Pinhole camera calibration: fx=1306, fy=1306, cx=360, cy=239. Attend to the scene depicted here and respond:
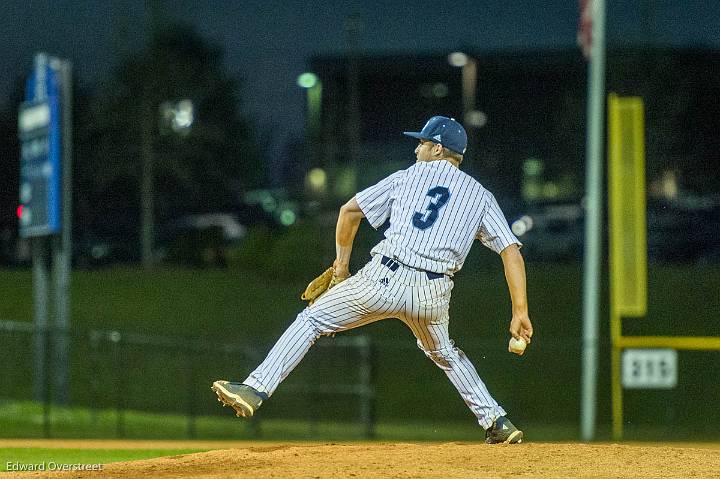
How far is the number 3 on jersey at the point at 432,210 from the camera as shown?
629cm

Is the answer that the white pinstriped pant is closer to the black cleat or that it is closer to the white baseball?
the white baseball

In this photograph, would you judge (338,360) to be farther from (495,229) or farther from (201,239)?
(201,239)

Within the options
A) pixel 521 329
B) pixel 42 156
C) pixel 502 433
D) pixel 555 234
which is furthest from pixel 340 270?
pixel 555 234

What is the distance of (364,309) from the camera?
6.34m

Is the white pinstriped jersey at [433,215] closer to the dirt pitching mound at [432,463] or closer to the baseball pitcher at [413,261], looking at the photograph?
the baseball pitcher at [413,261]

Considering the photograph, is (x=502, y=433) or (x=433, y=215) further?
(x=502, y=433)

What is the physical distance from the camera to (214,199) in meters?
28.2

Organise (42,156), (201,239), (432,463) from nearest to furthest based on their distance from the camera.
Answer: (432,463)
(42,156)
(201,239)

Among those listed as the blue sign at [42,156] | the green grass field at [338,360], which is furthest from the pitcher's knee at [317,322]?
the blue sign at [42,156]

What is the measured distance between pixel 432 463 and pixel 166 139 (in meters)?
21.3

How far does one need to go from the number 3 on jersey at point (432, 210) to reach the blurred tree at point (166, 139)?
20.4 metres

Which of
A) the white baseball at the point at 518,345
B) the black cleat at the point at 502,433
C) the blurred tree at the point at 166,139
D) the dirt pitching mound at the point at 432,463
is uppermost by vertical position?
the blurred tree at the point at 166,139

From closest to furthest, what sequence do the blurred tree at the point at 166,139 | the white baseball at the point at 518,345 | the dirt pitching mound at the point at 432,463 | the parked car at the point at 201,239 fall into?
1. the dirt pitching mound at the point at 432,463
2. the white baseball at the point at 518,345
3. the blurred tree at the point at 166,139
4. the parked car at the point at 201,239

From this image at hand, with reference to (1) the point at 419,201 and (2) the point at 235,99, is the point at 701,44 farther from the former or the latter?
(1) the point at 419,201
